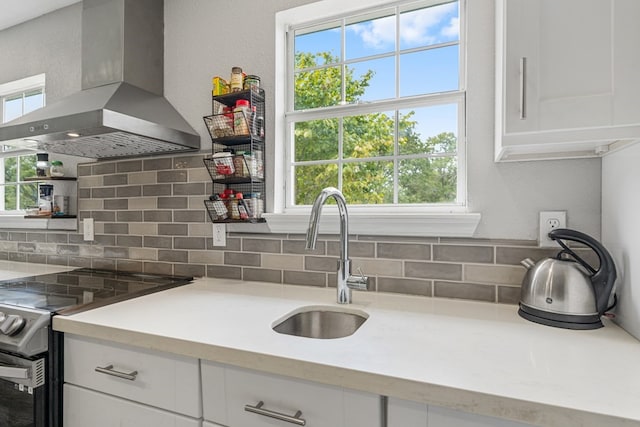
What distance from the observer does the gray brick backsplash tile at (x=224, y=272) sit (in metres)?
1.74

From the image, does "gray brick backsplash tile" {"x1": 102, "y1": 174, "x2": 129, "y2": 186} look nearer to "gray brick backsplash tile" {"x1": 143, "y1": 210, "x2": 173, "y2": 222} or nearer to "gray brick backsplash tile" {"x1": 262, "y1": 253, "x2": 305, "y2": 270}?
"gray brick backsplash tile" {"x1": 143, "y1": 210, "x2": 173, "y2": 222}

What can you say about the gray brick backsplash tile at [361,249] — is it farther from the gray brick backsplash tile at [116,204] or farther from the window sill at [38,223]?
the window sill at [38,223]

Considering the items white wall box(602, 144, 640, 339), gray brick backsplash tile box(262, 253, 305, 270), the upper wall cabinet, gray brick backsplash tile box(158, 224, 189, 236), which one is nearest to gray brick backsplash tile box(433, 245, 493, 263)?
white wall box(602, 144, 640, 339)

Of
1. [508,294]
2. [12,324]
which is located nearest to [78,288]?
[12,324]

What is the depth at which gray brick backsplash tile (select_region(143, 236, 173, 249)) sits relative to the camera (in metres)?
1.91

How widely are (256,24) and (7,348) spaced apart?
165cm

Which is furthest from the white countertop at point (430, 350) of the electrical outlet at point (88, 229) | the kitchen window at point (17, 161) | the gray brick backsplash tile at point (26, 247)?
the kitchen window at point (17, 161)

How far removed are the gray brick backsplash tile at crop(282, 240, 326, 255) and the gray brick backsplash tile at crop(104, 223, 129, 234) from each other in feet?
3.45

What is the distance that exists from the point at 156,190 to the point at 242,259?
68 cm

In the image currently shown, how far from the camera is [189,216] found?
6.07 ft

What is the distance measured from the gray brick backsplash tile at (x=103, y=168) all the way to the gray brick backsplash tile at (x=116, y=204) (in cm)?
18

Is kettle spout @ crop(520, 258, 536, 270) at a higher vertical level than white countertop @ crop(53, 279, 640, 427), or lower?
higher

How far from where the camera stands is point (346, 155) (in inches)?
65.0

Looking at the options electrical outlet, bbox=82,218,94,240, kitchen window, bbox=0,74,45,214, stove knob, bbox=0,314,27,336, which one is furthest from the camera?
kitchen window, bbox=0,74,45,214
